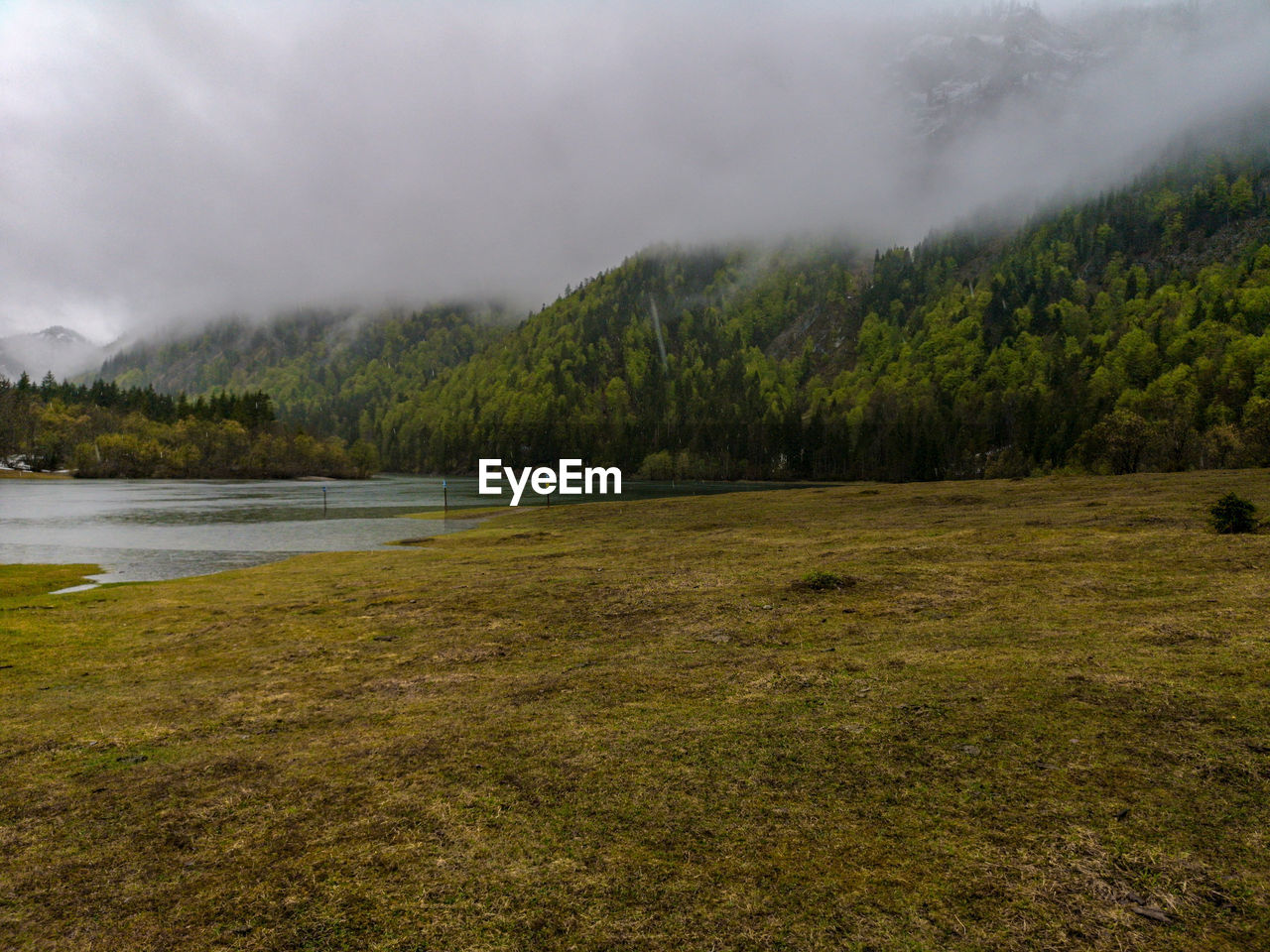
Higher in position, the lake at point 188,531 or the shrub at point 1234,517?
the shrub at point 1234,517

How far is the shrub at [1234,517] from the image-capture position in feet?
90.2

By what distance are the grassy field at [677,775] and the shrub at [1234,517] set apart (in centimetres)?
673

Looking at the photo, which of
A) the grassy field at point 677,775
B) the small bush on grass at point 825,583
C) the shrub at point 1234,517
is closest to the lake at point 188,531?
the grassy field at point 677,775

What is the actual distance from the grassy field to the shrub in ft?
22.1

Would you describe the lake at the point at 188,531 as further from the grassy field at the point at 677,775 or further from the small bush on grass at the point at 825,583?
the small bush on grass at the point at 825,583

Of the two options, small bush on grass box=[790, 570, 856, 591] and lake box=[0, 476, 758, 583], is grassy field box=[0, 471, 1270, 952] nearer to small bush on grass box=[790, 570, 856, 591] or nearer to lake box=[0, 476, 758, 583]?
small bush on grass box=[790, 570, 856, 591]

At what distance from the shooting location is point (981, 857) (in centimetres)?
709

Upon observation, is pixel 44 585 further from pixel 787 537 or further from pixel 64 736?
pixel 787 537

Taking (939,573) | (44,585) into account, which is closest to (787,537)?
(939,573)

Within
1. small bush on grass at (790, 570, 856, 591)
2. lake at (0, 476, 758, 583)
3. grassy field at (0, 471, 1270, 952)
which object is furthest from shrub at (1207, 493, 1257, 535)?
lake at (0, 476, 758, 583)

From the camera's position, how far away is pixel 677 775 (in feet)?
30.9

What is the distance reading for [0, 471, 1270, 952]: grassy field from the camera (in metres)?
6.56

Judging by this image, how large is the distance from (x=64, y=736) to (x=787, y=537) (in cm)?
3484

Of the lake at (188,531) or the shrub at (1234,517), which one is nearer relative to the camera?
the shrub at (1234,517)
